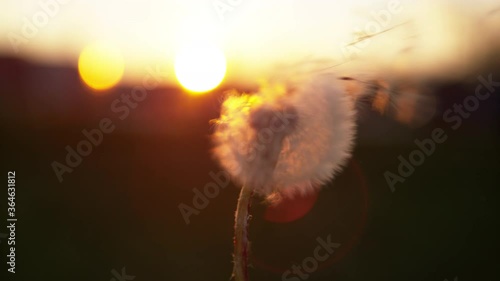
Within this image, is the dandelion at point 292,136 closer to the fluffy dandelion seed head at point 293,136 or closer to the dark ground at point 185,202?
the fluffy dandelion seed head at point 293,136

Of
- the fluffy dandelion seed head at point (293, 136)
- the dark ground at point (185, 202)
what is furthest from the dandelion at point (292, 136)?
the dark ground at point (185, 202)

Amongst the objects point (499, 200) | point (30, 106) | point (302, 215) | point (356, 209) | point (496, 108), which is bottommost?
point (499, 200)

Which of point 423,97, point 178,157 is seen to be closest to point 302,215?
point 178,157

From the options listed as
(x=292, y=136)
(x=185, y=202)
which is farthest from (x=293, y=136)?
(x=185, y=202)

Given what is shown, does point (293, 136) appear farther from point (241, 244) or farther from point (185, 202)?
point (185, 202)

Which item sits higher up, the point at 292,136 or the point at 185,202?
the point at 292,136

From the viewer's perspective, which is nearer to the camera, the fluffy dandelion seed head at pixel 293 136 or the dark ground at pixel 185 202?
the fluffy dandelion seed head at pixel 293 136

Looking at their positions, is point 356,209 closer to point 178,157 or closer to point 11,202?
point 178,157
